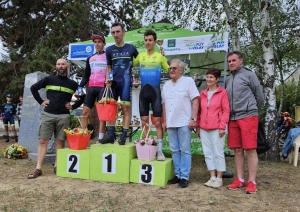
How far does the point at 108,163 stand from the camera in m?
4.51

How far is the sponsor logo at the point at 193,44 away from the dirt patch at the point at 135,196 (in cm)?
269

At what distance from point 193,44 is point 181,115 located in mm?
2626

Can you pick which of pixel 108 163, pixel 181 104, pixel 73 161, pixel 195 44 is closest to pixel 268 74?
pixel 195 44

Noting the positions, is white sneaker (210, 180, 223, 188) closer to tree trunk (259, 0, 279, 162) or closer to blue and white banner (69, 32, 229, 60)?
tree trunk (259, 0, 279, 162)

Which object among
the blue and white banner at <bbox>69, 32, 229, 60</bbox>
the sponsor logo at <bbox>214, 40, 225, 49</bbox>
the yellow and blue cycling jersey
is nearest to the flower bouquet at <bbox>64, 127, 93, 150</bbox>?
the yellow and blue cycling jersey

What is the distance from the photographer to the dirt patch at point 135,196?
346 centimetres

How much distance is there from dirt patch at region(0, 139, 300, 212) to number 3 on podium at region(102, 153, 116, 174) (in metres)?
0.18

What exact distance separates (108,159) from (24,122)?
334 centimetres

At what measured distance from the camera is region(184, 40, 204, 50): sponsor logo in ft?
20.8

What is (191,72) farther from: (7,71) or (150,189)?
(7,71)

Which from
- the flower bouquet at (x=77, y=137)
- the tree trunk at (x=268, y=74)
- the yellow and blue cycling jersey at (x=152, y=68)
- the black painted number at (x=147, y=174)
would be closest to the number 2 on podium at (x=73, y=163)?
the flower bouquet at (x=77, y=137)

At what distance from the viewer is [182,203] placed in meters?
3.57

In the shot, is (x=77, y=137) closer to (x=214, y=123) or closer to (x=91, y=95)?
(x=91, y=95)

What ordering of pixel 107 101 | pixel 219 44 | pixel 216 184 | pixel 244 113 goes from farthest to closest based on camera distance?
pixel 219 44 → pixel 107 101 → pixel 216 184 → pixel 244 113
